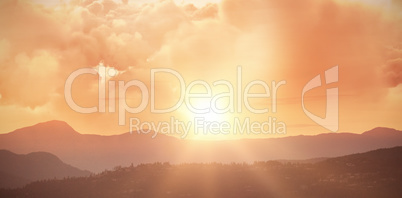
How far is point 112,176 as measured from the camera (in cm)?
3781

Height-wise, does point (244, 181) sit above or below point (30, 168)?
above

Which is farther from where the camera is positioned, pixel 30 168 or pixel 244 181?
pixel 30 168

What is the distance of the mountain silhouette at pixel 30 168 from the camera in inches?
3024

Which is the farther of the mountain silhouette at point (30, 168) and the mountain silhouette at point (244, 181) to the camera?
the mountain silhouette at point (30, 168)

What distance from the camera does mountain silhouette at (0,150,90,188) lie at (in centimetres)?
7681

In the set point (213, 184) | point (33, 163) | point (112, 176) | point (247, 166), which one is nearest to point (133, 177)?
point (112, 176)

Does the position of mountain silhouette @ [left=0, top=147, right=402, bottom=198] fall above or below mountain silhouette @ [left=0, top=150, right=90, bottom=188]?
above

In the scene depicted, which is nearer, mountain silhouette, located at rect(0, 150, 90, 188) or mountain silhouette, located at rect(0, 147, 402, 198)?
mountain silhouette, located at rect(0, 147, 402, 198)

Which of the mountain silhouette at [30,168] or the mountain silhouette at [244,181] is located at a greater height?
the mountain silhouette at [244,181]

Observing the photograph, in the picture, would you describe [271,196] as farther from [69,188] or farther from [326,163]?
[69,188]

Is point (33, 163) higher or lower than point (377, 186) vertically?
lower

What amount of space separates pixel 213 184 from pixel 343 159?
1336 cm

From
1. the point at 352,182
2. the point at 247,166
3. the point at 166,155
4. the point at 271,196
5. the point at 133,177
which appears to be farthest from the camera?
the point at 166,155

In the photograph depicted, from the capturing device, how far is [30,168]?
294ft
